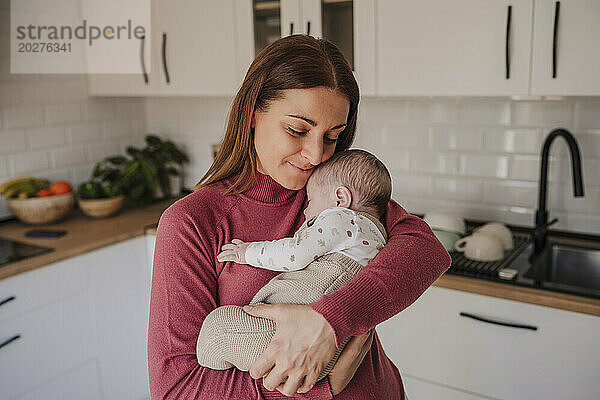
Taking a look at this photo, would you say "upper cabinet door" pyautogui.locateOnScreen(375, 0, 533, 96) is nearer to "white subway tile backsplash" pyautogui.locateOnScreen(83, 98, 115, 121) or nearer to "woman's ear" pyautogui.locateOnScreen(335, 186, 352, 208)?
"woman's ear" pyautogui.locateOnScreen(335, 186, 352, 208)

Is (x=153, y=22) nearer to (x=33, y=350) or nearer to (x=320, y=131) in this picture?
(x=33, y=350)

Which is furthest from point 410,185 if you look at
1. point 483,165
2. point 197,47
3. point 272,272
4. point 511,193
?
point 272,272

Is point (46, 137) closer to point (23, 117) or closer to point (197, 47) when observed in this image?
point (23, 117)

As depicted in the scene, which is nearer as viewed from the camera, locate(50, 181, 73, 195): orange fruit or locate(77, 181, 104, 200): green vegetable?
locate(50, 181, 73, 195): orange fruit

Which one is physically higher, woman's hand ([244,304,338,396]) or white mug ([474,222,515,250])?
woman's hand ([244,304,338,396])

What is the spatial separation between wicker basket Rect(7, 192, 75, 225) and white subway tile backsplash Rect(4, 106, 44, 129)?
0.38 m

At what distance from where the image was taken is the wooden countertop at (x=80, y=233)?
7.76ft

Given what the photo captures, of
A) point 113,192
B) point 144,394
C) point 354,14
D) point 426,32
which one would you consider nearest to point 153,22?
point 113,192

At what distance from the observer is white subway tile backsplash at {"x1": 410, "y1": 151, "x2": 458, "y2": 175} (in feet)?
8.80

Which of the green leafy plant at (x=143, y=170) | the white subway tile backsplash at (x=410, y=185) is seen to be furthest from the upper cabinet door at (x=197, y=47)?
the white subway tile backsplash at (x=410, y=185)

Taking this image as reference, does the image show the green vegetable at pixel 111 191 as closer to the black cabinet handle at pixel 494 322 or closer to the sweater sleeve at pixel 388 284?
the black cabinet handle at pixel 494 322

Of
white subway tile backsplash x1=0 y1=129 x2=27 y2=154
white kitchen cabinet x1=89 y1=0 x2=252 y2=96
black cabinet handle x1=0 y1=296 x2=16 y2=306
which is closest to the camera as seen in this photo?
black cabinet handle x1=0 y1=296 x2=16 y2=306

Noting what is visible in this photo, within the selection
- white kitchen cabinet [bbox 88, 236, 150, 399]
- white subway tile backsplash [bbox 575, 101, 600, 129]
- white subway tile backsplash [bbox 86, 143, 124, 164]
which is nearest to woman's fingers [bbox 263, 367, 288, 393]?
white kitchen cabinet [bbox 88, 236, 150, 399]

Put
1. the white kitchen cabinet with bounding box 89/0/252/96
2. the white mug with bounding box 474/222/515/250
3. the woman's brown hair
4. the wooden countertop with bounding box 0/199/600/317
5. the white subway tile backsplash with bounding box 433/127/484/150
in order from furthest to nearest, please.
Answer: the white kitchen cabinet with bounding box 89/0/252/96 → the white subway tile backsplash with bounding box 433/127/484/150 → the white mug with bounding box 474/222/515/250 → the wooden countertop with bounding box 0/199/600/317 → the woman's brown hair
